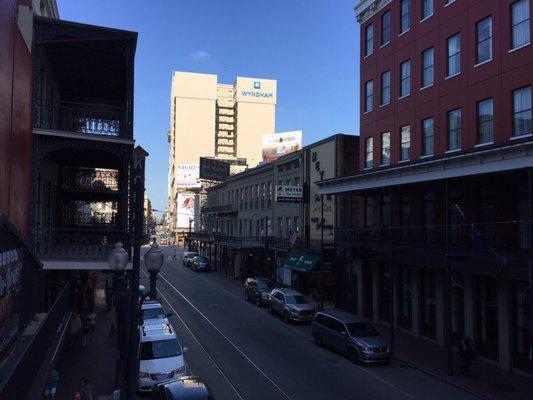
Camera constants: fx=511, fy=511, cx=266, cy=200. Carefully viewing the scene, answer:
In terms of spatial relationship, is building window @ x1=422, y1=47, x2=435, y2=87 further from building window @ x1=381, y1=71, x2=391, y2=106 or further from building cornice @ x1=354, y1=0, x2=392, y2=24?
building cornice @ x1=354, y1=0, x2=392, y2=24

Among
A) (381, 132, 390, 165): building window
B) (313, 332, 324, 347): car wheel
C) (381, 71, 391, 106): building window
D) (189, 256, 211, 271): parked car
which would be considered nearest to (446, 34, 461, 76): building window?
(381, 71, 391, 106): building window

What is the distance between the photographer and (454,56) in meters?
23.6

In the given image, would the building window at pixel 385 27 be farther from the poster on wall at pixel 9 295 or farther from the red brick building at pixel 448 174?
the poster on wall at pixel 9 295

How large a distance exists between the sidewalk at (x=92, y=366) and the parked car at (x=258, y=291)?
11.7 metres

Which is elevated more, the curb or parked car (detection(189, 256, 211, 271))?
parked car (detection(189, 256, 211, 271))

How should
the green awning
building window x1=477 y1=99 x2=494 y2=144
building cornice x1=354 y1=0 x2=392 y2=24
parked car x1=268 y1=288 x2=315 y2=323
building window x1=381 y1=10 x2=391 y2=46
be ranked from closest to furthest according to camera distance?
1. building window x1=477 y1=99 x2=494 y2=144
2. parked car x1=268 y1=288 x2=315 y2=323
3. building window x1=381 y1=10 x2=391 y2=46
4. building cornice x1=354 y1=0 x2=392 y2=24
5. the green awning

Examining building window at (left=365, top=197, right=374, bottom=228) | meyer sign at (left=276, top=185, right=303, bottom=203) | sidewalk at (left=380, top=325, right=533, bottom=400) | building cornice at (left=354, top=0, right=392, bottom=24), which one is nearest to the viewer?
sidewalk at (left=380, top=325, right=533, bottom=400)

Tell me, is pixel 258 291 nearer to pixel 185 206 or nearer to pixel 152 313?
pixel 152 313

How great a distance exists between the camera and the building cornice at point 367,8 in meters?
30.0

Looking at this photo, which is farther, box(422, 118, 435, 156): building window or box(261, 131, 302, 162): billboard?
box(261, 131, 302, 162): billboard

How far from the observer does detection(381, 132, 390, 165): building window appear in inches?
1140

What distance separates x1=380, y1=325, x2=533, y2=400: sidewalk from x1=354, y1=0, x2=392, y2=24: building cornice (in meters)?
19.0

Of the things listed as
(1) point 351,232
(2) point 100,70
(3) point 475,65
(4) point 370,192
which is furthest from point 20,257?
(4) point 370,192

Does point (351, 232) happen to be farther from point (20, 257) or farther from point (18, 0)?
point (20, 257)
